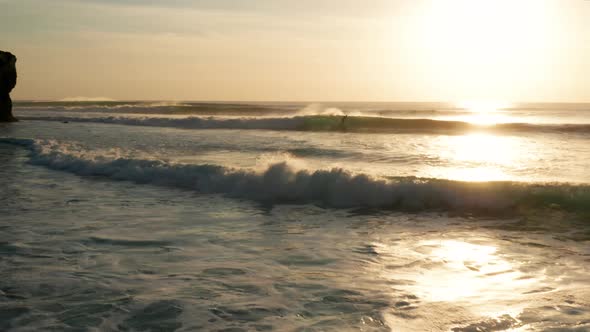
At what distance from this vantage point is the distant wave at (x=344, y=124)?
103ft

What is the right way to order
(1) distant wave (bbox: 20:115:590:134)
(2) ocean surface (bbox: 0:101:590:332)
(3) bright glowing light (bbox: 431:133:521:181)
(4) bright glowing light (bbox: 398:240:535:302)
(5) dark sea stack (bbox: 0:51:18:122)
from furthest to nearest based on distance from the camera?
(5) dark sea stack (bbox: 0:51:18:122)
(1) distant wave (bbox: 20:115:590:134)
(3) bright glowing light (bbox: 431:133:521:181)
(4) bright glowing light (bbox: 398:240:535:302)
(2) ocean surface (bbox: 0:101:590:332)

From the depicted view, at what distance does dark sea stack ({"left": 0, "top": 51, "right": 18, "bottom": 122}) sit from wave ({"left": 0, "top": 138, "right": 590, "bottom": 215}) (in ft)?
80.5

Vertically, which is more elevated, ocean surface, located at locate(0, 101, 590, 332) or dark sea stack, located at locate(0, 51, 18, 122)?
dark sea stack, located at locate(0, 51, 18, 122)

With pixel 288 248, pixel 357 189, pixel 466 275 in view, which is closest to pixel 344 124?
pixel 357 189

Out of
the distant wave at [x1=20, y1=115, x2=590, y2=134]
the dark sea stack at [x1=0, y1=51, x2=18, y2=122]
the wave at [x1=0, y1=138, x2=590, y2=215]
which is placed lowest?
the wave at [x1=0, y1=138, x2=590, y2=215]

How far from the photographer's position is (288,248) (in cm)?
647

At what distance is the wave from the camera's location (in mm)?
9078

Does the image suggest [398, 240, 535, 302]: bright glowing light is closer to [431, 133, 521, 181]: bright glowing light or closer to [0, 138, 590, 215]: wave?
[0, 138, 590, 215]: wave

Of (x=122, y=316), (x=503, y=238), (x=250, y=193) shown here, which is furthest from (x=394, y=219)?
(x=122, y=316)

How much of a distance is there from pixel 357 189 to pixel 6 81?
30.2 meters

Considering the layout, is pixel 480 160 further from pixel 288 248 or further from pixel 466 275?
pixel 466 275

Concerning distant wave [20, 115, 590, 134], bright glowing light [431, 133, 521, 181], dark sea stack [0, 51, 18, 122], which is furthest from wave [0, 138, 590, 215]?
dark sea stack [0, 51, 18, 122]

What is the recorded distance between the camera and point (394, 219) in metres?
8.32

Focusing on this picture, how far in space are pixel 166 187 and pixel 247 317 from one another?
25.0 feet
